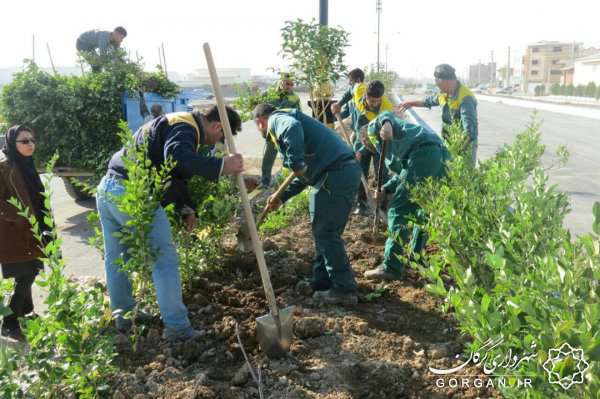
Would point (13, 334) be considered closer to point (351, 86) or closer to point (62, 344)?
point (62, 344)

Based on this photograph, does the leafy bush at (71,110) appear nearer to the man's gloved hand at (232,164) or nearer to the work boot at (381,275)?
the work boot at (381,275)

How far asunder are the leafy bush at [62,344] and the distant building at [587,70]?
2791 inches

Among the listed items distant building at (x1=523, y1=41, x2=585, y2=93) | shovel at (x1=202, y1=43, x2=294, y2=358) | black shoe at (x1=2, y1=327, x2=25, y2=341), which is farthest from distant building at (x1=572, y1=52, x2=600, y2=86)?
black shoe at (x1=2, y1=327, x2=25, y2=341)

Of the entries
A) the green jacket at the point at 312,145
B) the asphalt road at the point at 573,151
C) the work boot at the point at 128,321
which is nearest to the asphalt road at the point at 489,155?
the asphalt road at the point at 573,151

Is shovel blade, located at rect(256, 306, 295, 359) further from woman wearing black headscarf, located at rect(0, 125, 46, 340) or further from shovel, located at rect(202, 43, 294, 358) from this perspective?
woman wearing black headscarf, located at rect(0, 125, 46, 340)

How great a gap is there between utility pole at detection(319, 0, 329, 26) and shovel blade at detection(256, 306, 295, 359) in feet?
20.6

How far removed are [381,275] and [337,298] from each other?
681 mm

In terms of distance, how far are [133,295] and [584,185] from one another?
881cm

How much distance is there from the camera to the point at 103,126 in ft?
25.2

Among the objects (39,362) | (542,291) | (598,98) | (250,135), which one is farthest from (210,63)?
(598,98)

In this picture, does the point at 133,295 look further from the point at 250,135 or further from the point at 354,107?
the point at 250,135

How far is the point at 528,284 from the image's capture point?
196 centimetres

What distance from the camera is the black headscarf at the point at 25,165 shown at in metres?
4.02

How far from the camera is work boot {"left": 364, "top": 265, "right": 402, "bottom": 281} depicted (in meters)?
4.65
